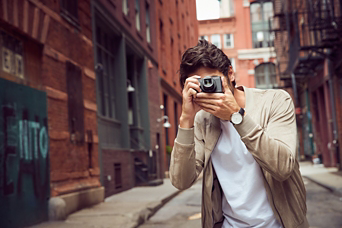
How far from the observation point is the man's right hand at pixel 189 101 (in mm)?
1989

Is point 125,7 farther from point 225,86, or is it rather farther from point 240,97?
point 225,86

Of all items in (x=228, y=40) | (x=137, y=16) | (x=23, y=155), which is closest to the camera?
(x=23, y=155)

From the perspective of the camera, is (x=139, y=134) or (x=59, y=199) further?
(x=139, y=134)

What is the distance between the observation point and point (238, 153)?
2072 mm

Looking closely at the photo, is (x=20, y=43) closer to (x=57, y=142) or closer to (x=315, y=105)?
(x=57, y=142)

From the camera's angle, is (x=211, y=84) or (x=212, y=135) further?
(x=212, y=135)

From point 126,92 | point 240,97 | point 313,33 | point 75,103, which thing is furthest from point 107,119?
point 240,97

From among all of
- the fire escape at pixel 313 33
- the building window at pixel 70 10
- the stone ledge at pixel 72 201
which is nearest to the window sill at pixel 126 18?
the building window at pixel 70 10

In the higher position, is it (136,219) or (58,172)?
(58,172)

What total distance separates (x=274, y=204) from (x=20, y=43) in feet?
22.8

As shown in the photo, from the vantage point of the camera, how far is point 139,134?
18.2 metres

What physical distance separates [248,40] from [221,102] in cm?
4441

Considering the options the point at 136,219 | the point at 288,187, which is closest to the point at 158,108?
the point at 136,219

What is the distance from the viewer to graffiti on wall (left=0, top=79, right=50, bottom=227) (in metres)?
6.96
